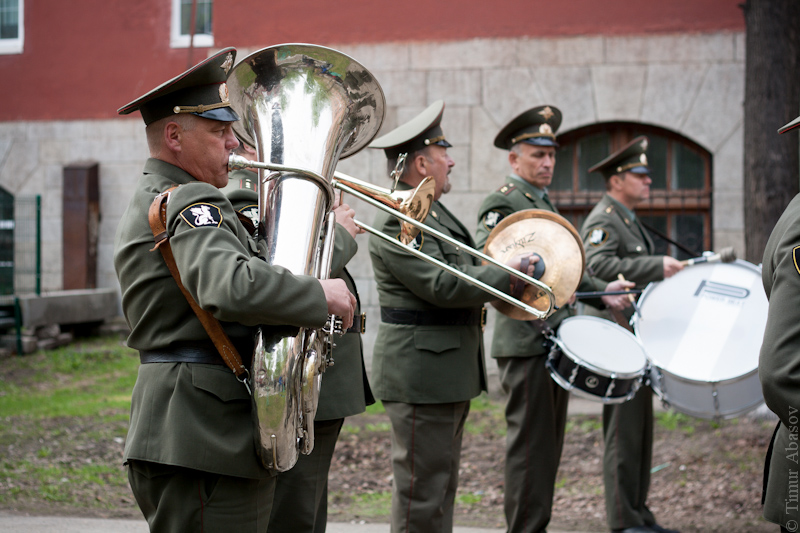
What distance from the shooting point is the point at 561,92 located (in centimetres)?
761

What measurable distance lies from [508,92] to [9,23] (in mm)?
6796

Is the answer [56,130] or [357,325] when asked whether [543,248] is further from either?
[56,130]

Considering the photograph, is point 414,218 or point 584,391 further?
point 584,391

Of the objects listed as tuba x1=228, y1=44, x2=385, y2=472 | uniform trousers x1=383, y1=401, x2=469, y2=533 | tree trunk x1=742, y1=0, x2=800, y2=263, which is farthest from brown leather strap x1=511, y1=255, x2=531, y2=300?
tree trunk x1=742, y1=0, x2=800, y2=263

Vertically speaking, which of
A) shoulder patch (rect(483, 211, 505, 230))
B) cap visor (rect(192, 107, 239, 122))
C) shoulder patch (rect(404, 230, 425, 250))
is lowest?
shoulder patch (rect(404, 230, 425, 250))

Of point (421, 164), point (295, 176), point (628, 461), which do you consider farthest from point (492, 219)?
point (295, 176)

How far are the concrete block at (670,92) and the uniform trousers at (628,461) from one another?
11.7 ft

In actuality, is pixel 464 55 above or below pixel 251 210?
above

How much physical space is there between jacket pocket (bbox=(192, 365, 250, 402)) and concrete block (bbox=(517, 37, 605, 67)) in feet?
20.3

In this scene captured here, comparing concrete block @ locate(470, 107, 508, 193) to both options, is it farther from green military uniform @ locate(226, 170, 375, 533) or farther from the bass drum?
green military uniform @ locate(226, 170, 375, 533)

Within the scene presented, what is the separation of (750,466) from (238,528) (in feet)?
14.9

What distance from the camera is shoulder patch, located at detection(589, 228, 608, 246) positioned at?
507 cm

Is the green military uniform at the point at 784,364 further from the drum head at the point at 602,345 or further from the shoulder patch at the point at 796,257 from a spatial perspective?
the drum head at the point at 602,345

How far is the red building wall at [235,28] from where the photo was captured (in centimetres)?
751
